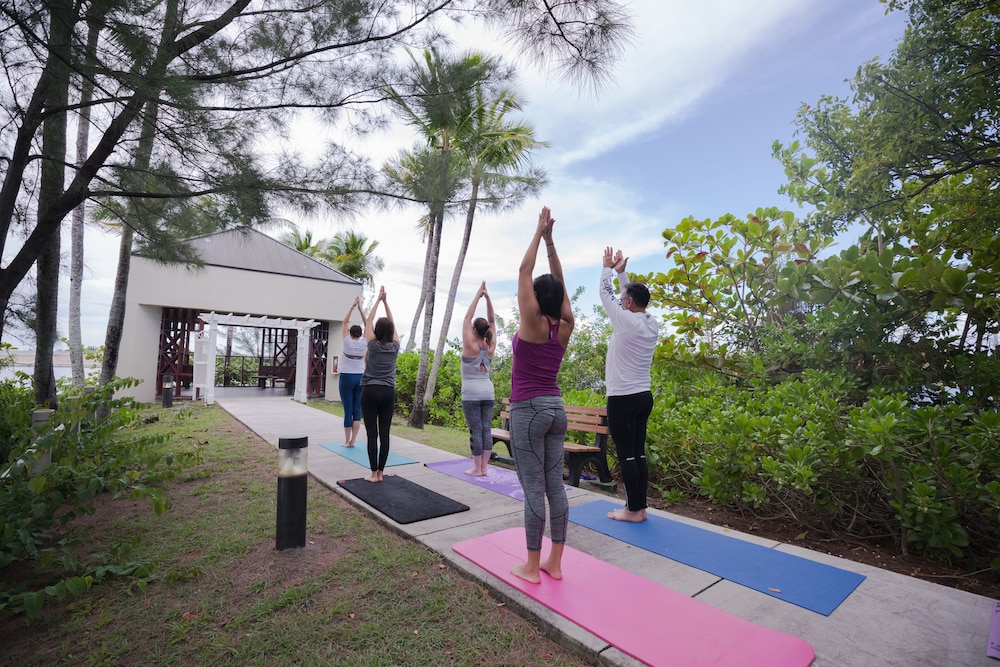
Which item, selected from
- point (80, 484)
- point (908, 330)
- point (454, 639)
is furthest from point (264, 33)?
point (908, 330)

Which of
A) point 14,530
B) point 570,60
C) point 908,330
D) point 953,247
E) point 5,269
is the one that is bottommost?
point 14,530

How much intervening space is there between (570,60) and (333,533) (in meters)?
3.94

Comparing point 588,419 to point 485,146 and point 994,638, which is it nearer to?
point 994,638

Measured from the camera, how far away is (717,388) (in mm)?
4910

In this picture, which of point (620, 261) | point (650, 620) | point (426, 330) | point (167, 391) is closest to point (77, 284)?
point (167, 391)

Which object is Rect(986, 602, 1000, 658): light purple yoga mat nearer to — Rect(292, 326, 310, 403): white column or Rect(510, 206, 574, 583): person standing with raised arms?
Rect(510, 206, 574, 583): person standing with raised arms

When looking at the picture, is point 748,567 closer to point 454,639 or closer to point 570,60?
point 454,639

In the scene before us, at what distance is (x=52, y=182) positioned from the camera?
3830 millimetres

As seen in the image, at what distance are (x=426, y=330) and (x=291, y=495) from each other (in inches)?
280

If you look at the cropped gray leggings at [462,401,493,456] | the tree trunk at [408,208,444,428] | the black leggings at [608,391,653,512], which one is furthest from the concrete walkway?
the tree trunk at [408,208,444,428]

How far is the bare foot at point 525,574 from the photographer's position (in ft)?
8.69

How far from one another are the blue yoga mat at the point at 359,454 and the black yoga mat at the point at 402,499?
90 cm

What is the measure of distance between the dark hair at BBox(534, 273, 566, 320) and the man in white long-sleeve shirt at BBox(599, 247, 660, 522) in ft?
3.16

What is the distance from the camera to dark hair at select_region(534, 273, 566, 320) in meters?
2.59
